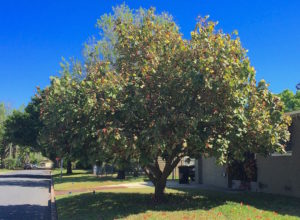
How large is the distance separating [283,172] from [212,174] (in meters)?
6.66

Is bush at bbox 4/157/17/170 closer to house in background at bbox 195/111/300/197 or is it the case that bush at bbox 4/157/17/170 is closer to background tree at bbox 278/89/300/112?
background tree at bbox 278/89/300/112

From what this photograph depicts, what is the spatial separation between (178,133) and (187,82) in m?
1.49

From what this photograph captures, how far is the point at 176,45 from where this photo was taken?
1017cm

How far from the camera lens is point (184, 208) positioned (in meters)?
11.0

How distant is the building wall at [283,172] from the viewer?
1270 cm

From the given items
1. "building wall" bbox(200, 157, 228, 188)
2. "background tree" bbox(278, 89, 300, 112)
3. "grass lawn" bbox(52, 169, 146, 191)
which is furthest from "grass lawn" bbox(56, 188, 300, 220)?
"background tree" bbox(278, 89, 300, 112)

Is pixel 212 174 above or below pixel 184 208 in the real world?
above

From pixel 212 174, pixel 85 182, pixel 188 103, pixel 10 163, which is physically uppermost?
Result: pixel 188 103

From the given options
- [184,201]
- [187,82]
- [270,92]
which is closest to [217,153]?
[187,82]

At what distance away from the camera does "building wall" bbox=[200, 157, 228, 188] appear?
18.2m

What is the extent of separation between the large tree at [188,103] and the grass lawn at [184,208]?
1.74 metres

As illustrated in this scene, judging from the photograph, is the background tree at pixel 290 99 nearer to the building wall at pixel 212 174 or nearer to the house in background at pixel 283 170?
the building wall at pixel 212 174

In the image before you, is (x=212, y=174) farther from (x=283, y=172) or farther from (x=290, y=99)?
(x=290, y=99)

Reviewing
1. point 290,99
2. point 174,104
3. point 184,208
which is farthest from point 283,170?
point 290,99
